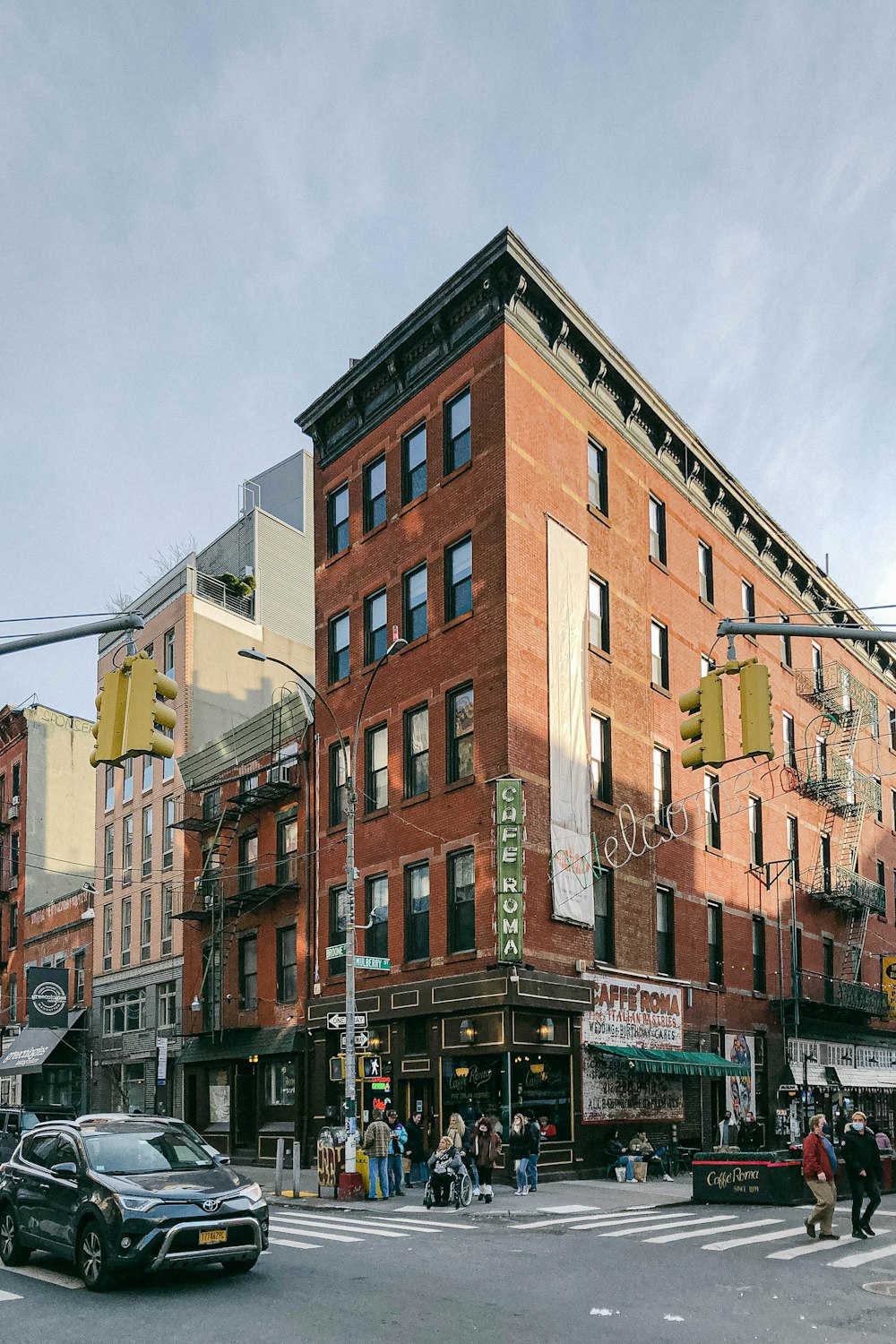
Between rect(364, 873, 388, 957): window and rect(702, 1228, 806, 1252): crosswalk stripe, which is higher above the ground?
rect(364, 873, 388, 957): window

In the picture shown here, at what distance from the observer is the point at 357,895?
34.6 metres

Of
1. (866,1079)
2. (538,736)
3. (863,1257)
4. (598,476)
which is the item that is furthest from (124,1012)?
(863,1257)

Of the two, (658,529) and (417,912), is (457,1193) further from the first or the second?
(658,529)

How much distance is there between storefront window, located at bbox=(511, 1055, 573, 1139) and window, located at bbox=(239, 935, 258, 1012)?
12.1 m

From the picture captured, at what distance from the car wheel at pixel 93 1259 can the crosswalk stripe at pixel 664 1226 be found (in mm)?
A: 8671

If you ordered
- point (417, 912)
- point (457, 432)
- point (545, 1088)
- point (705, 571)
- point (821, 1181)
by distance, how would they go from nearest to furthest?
point (821, 1181) < point (545, 1088) < point (417, 912) < point (457, 432) < point (705, 571)

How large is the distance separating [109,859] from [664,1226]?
34.7 m

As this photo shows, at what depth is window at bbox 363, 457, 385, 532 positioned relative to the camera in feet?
121

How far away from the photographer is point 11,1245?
14.7 metres

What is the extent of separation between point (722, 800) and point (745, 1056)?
7829 millimetres

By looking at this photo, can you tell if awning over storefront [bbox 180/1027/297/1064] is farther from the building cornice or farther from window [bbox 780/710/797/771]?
window [bbox 780/710/797/771]

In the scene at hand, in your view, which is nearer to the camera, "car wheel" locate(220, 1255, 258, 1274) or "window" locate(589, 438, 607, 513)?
"car wheel" locate(220, 1255, 258, 1274)

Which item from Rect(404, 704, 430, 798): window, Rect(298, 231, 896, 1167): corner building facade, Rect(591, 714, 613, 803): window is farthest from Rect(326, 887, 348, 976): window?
Rect(591, 714, 613, 803): window

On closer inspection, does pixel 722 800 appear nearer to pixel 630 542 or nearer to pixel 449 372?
pixel 630 542
